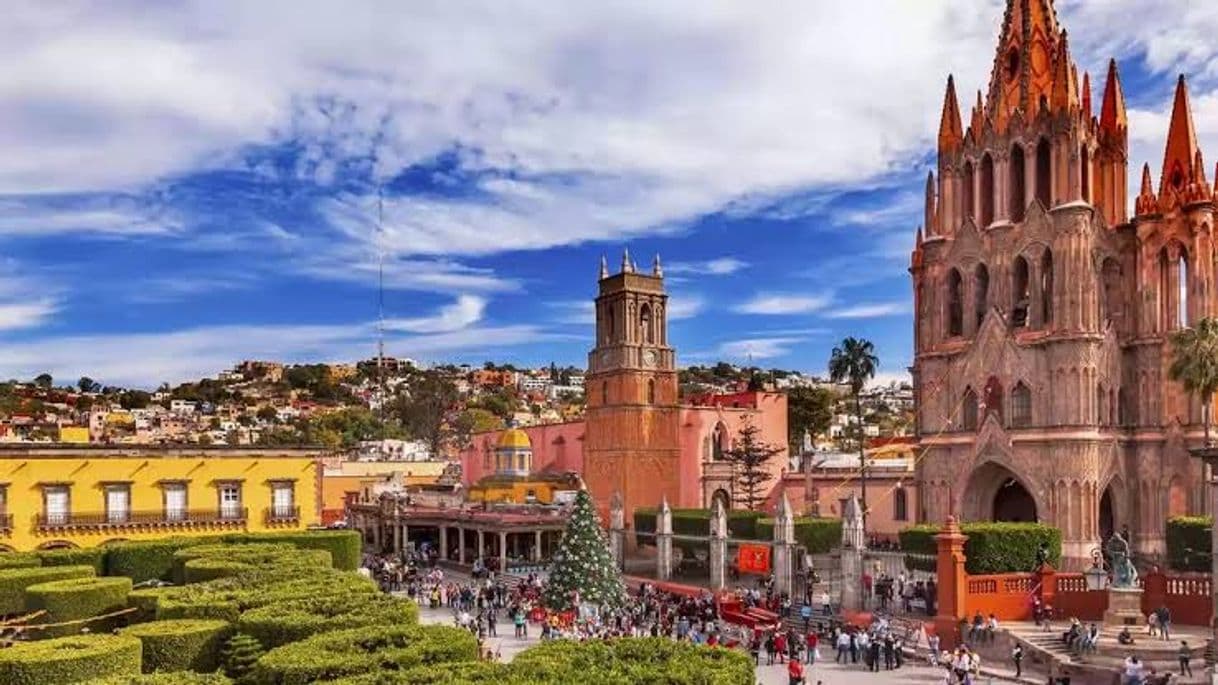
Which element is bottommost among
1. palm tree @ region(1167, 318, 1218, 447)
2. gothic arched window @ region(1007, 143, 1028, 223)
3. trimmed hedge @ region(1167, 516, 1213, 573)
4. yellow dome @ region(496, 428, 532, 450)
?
trimmed hedge @ region(1167, 516, 1213, 573)

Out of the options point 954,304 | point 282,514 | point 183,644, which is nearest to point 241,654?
point 183,644

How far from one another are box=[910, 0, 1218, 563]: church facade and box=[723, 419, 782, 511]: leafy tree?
1175cm

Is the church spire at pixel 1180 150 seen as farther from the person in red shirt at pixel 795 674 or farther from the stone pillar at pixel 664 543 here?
the person in red shirt at pixel 795 674

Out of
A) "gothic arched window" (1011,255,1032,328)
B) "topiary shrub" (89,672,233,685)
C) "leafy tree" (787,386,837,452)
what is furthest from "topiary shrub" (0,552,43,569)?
"leafy tree" (787,386,837,452)

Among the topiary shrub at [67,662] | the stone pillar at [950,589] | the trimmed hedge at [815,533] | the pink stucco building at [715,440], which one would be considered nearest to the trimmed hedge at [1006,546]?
the stone pillar at [950,589]

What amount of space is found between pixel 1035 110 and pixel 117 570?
137 feet

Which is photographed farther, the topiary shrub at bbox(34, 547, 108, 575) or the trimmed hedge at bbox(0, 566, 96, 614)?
the topiary shrub at bbox(34, 547, 108, 575)

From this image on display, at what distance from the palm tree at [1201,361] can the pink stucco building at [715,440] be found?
26293 millimetres

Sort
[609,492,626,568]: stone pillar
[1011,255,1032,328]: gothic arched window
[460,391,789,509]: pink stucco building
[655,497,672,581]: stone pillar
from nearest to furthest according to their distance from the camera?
1. [655,497,672,581]: stone pillar
2. [1011,255,1032,328]: gothic arched window
3. [609,492,626,568]: stone pillar
4. [460,391,789,509]: pink stucco building

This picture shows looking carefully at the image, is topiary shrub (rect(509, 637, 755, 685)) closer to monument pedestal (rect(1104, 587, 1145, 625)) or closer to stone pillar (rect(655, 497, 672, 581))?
monument pedestal (rect(1104, 587, 1145, 625))

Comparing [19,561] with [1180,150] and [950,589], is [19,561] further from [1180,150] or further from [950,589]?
[1180,150]

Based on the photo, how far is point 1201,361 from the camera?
39844mm

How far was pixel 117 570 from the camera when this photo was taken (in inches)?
1463

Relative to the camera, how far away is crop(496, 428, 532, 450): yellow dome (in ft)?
217
